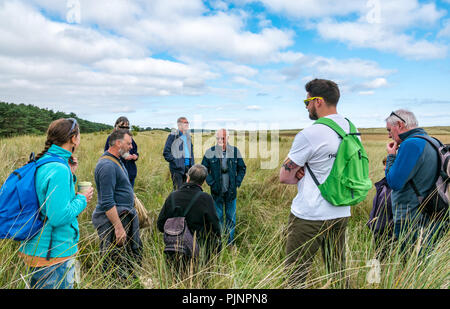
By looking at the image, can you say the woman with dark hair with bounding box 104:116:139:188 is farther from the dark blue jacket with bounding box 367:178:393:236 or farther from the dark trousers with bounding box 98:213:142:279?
the dark blue jacket with bounding box 367:178:393:236

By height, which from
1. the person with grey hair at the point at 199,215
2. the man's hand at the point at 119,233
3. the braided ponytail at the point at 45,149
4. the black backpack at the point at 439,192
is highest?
the braided ponytail at the point at 45,149

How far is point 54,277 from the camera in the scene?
2102 millimetres

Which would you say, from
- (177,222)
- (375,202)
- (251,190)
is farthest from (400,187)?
(251,190)

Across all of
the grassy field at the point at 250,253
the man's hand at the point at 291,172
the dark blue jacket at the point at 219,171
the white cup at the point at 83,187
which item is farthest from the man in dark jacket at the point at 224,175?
the white cup at the point at 83,187

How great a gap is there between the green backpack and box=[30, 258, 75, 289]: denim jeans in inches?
83.6

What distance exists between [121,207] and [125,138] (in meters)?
0.79

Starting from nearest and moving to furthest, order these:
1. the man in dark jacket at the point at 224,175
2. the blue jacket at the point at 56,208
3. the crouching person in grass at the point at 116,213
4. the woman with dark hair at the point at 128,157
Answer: the blue jacket at the point at 56,208, the crouching person in grass at the point at 116,213, the woman with dark hair at the point at 128,157, the man in dark jacket at the point at 224,175

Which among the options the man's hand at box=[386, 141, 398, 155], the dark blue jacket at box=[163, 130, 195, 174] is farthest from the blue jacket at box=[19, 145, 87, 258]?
the dark blue jacket at box=[163, 130, 195, 174]

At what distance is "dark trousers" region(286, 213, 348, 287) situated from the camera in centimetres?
236

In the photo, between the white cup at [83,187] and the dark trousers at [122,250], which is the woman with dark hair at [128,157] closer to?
the dark trousers at [122,250]

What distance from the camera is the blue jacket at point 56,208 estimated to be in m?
1.96

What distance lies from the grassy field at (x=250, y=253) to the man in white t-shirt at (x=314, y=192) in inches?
6.6

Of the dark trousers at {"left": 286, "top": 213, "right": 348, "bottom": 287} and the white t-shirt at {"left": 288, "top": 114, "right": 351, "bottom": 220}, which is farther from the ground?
the white t-shirt at {"left": 288, "top": 114, "right": 351, "bottom": 220}
